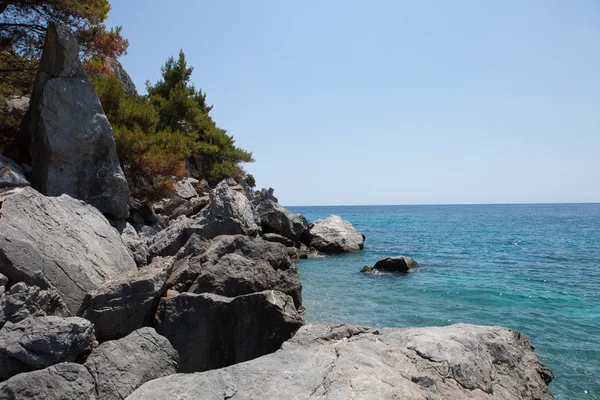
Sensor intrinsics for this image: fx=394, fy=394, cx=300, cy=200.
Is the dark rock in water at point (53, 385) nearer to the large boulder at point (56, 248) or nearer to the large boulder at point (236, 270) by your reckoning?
the large boulder at point (56, 248)

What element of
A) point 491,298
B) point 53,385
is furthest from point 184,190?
point 53,385

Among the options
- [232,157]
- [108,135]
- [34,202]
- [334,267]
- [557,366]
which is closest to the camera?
[34,202]

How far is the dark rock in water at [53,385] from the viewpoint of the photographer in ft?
14.4

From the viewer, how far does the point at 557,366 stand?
927 cm

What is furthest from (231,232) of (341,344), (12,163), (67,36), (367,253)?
(367,253)

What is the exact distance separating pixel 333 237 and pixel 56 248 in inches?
939

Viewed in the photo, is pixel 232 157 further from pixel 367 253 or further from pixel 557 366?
pixel 557 366

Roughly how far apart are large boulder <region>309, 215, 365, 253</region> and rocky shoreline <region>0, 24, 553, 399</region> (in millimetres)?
17673

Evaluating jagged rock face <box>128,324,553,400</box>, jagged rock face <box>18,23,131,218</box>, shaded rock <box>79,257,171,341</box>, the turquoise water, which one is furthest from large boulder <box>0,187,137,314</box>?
the turquoise water

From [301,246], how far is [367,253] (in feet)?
16.2

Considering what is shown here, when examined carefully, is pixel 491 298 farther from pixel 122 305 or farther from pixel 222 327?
pixel 122 305

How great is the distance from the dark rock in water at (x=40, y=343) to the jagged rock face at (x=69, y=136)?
23.6 ft

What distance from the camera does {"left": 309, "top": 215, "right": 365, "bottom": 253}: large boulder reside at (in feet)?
96.6

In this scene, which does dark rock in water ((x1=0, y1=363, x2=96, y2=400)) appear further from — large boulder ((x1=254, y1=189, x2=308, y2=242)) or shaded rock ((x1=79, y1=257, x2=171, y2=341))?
large boulder ((x1=254, y1=189, x2=308, y2=242))
